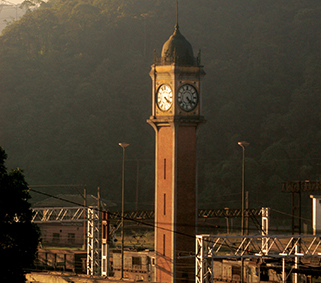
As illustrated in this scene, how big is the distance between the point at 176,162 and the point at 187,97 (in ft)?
16.5

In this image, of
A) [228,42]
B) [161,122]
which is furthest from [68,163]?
[161,122]

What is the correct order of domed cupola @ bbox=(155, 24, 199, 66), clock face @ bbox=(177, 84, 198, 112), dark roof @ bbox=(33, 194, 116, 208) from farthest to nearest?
dark roof @ bbox=(33, 194, 116, 208)
domed cupola @ bbox=(155, 24, 199, 66)
clock face @ bbox=(177, 84, 198, 112)

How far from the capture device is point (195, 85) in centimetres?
5047

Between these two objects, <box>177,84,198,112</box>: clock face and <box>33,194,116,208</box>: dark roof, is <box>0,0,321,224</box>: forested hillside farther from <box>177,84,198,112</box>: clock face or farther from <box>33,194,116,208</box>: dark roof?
<box>177,84,198,112</box>: clock face

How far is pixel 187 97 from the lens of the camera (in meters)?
50.3

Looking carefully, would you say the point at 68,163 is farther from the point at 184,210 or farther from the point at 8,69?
the point at 184,210

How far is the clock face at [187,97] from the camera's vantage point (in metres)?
50.1

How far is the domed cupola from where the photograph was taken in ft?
167

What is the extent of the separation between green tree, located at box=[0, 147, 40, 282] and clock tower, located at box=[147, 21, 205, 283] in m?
13.4

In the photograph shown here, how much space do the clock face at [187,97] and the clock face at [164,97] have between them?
692 mm

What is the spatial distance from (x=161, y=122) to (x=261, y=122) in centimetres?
7397

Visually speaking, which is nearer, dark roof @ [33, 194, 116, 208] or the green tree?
the green tree

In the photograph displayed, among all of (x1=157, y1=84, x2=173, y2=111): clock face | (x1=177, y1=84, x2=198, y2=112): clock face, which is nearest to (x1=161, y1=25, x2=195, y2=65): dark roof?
(x1=177, y1=84, x2=198, y2=112): clock face

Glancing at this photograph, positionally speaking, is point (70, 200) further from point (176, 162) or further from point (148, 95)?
point (148, 95)
